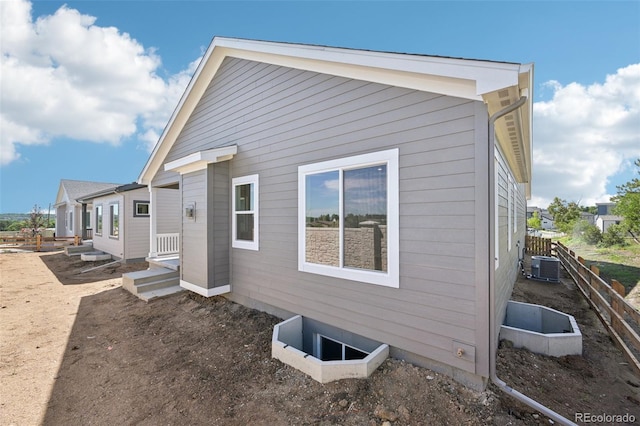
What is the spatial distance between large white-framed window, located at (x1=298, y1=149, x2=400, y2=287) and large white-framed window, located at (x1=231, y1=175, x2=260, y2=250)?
1247 mm

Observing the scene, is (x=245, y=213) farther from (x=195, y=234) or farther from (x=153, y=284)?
(x=153, y=284)

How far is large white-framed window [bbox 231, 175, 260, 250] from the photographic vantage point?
211 inches

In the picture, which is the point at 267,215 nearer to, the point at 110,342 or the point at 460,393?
the point at 110,342

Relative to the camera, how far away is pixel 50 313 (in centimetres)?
603

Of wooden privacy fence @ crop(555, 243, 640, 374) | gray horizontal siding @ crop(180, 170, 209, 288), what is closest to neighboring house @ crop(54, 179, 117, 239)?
gray horizontal siding @ crop(180, 170, 209, 288)

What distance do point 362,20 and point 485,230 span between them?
6000 mm

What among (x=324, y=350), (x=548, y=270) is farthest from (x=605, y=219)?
(x=324, y=350)

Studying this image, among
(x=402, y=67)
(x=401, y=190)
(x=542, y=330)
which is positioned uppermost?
(x=402, y=67)

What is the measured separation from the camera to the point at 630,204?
13.6 meters

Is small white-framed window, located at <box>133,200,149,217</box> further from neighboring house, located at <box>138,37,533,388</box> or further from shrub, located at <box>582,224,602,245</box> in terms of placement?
shrub, located at <box>582,224,602,245</box>

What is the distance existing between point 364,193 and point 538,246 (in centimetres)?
1513

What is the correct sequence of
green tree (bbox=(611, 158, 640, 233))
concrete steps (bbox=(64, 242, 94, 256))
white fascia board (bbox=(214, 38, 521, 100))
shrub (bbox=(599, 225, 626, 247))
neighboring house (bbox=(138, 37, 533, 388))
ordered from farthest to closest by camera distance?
shrub (bbox=(599, 225, 626, 247)), concrete steps (bbox=(64, 242, 94, 256)), green tree (bbox=(611, 158, 640, 233)), neighboring house (bbox=(138, 37, 533, 388)), white fascia board (bbox=(214, 38, 521, 100))

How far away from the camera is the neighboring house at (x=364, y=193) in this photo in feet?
9.41

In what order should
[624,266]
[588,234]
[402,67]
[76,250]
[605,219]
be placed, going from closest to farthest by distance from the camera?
[402,67] < [624,266] < [76,250] < [588,234] < [605,219]
